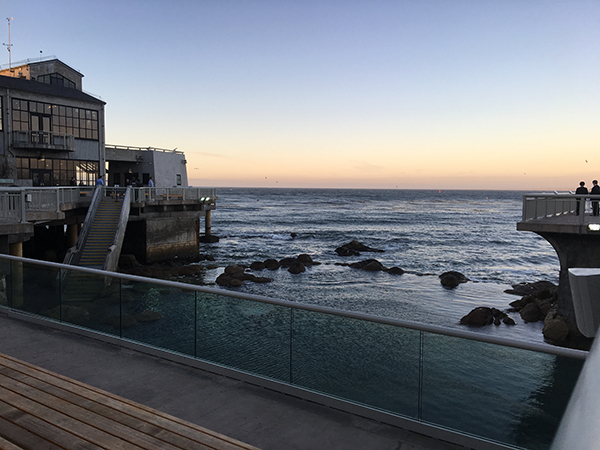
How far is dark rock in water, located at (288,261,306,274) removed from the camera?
107ft

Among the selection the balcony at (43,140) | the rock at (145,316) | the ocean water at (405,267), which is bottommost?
the ocean water at (405,267)

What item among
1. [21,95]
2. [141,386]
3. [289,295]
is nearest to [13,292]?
[141,386]

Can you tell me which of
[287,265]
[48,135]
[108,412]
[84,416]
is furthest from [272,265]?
[84,416]

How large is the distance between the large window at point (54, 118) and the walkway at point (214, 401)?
31722 mm

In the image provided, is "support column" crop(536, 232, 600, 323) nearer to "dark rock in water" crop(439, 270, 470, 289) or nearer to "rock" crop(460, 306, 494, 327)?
"rock" crop(460, 306, 494, 327)

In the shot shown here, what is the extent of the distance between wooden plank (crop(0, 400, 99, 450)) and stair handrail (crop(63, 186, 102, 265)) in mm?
18487

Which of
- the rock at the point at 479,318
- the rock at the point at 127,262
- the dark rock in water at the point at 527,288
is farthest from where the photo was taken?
the rock at the point at 127,262

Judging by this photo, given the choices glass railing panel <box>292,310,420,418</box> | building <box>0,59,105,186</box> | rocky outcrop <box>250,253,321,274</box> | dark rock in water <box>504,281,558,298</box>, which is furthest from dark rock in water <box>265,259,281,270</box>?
glass railing panel <box>292,310,420,418</box>

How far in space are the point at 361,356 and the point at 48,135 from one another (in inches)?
1353

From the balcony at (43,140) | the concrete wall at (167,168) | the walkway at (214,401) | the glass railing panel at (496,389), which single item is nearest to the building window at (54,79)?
the concrete wall at (167,168)

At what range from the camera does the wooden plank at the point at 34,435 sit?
3.40m

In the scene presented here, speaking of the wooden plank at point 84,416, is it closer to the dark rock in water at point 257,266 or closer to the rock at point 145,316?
the rock at point 145,316

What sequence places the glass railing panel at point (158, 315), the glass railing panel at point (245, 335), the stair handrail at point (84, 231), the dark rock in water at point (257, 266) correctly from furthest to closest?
the dark rock in water at point (257, 266) → the stair handrail at point (84, 231) → the glass railing panel at point (158, 315) → the glass railing panel at point (245, 335)

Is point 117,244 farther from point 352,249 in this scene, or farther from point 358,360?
point 352,249
